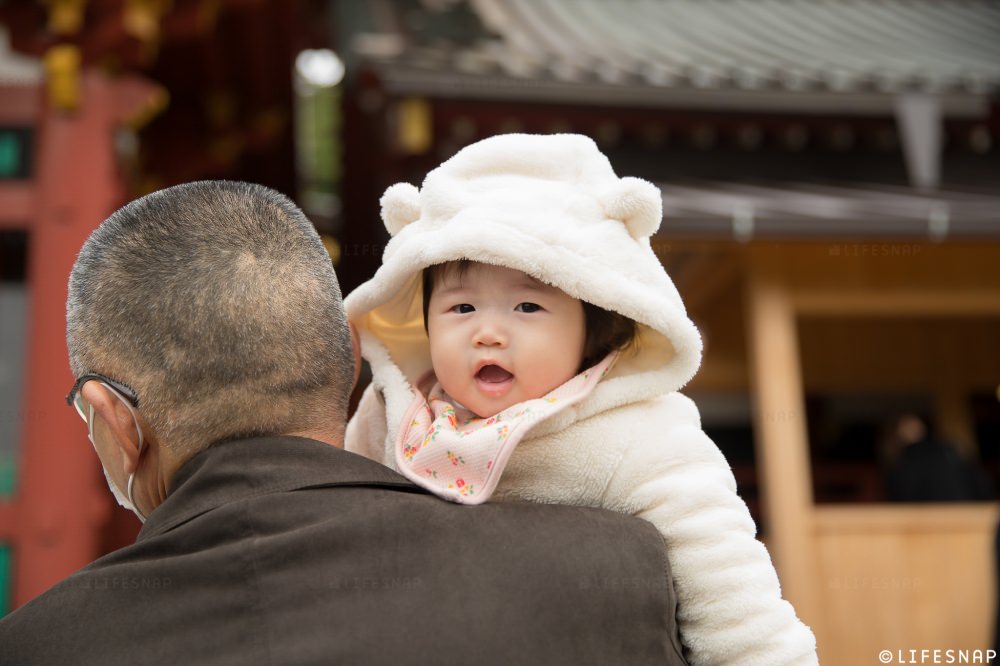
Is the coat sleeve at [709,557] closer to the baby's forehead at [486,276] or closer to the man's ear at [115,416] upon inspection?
the baby's forehead at [486,276]

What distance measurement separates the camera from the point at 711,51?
21.6 feet

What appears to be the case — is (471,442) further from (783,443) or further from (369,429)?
(783,443)

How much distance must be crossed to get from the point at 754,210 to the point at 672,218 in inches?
18.0

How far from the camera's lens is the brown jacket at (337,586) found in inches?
49.4

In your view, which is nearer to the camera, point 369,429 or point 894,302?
point 369,429

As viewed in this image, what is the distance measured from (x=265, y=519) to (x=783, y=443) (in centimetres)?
490

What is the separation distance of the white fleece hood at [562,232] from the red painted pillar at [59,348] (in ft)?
9.97

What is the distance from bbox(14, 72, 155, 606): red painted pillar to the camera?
4230 mm

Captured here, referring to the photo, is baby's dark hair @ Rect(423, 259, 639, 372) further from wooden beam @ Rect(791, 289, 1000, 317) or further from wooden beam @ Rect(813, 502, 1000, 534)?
wooden beam @ Rect(791, 289, 1000, 317)

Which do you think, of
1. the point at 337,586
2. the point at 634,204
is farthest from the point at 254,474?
the point at 634,204

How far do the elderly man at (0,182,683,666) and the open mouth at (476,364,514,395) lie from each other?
242mm

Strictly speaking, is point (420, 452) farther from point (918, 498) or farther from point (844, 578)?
point (918, 498)

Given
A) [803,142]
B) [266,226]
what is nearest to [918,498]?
[803,142]

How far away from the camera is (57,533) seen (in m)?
4.23
